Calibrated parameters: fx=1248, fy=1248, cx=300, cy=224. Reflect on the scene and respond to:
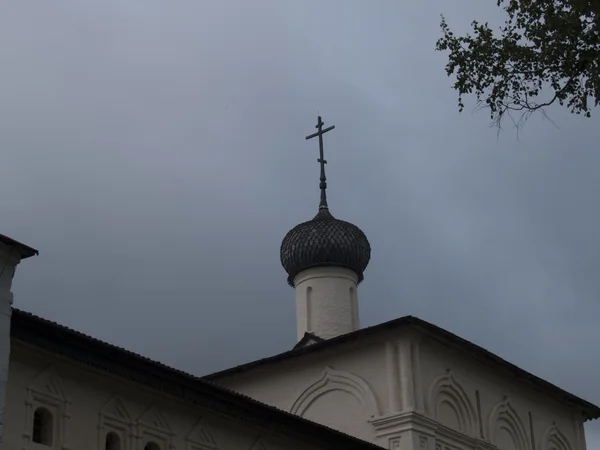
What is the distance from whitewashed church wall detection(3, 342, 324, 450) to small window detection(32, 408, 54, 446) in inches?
0.4

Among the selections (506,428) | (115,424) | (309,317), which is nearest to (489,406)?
(506,428)

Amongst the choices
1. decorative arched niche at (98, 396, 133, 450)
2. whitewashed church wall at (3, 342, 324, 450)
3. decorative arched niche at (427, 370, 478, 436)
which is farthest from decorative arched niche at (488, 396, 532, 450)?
decorative arched niche at (98, 396, 133, 450)

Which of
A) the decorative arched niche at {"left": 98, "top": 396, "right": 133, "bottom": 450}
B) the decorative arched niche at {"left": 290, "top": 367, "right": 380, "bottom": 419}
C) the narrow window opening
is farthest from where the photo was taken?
the narrow window opening

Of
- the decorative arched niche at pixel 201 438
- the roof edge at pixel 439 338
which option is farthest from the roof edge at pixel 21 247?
the roof edge at pixel 439 338

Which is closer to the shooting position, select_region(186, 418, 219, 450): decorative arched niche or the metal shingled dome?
select_region(186, 418, 219, 450): decorative arched niche

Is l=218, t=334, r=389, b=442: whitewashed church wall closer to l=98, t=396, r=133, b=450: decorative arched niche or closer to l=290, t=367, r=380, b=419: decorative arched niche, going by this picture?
l=290, t=367, r=380, b=419: decorative arched niche

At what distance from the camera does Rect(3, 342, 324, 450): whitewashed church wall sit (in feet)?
38.3

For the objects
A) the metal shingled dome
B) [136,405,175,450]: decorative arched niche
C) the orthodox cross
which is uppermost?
the orthodox cross

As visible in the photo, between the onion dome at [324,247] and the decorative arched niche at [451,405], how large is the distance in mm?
3497

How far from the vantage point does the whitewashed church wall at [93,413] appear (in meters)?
11.7

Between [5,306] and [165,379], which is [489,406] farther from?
[5,306]

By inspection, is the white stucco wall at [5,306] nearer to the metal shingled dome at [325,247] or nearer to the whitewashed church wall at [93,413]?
the whitewashed church wall at [93,413]

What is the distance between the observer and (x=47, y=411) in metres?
12.0

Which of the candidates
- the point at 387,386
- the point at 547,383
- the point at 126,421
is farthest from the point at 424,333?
the point at 126,421
